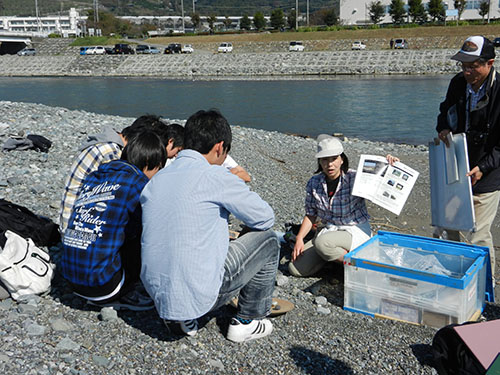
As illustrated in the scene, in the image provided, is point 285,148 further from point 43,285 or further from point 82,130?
point 43,285

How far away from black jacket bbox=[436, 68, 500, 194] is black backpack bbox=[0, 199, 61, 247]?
3.45 m

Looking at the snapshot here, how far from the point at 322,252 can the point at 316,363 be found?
1284 millimetres

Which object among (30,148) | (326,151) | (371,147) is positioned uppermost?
(326,151)

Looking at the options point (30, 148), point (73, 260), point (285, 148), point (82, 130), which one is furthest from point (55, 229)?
point (285, 148)

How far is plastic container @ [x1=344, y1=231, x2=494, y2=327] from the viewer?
375 centimetres

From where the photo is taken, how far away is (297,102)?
27.7 m

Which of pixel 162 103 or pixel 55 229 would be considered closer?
pixel 55 229

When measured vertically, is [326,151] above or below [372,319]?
above

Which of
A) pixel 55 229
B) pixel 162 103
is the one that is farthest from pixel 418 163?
pixel 162 103

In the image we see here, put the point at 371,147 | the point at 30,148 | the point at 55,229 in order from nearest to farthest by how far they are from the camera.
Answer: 1. the point at 55,229
2. the point at 30,148
3. the point at 371,147

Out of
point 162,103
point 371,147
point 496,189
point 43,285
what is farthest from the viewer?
point 162,103

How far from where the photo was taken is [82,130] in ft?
34.8

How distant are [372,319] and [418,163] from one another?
791 centimetres

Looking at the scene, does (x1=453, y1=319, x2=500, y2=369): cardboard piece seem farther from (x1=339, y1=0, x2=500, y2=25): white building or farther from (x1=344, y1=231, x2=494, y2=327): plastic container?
(x1=339, y1=0, x2=500, y2=25): white building
